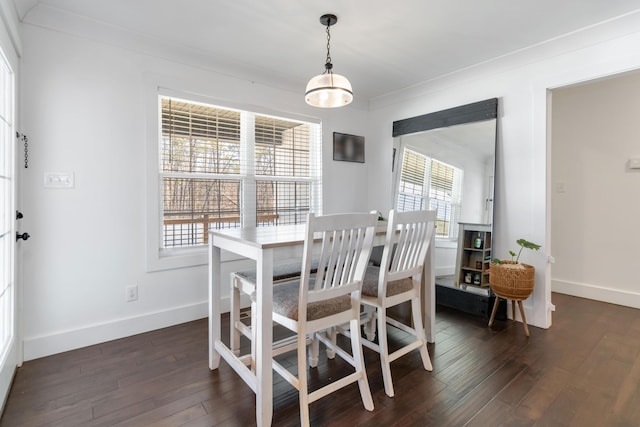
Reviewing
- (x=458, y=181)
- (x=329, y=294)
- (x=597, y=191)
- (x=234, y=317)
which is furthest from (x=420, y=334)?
(x=597, y=191)

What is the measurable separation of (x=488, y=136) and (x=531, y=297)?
4.86ft

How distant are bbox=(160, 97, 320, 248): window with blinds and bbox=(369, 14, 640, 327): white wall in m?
1.87

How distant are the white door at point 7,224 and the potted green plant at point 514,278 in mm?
3244

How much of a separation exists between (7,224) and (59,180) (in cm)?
48

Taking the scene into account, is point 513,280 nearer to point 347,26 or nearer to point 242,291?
point 242,291

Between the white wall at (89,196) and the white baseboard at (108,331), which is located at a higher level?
the white wall at (89,196)

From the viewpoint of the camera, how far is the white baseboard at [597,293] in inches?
125

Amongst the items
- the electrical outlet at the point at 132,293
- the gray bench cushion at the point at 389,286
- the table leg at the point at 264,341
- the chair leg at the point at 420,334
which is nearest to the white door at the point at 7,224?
the electrical outlet at the point at 132,293

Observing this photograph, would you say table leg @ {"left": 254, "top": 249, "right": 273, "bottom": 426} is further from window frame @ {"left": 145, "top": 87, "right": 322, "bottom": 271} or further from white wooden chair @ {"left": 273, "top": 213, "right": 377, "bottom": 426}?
window frame @ {"left": 145, "top": 87, "right": 322, "bottom": 271}

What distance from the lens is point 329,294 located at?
1586mm

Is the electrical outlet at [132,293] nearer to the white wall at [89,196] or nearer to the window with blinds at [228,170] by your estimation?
the white wall at [89,196]

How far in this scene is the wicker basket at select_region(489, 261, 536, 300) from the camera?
252 centimetres

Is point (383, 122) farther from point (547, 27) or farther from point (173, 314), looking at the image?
point (173, 314)

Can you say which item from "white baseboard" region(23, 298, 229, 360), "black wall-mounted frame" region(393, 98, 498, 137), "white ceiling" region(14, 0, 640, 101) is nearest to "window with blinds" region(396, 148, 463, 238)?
"black wall-mounted frame" region(393, 98, 498, 137)
